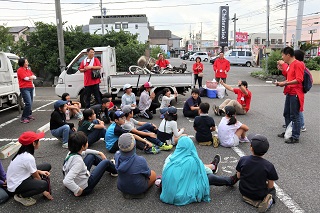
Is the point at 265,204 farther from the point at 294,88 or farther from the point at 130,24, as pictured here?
the point at 130,24

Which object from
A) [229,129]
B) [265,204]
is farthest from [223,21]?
[265,204]

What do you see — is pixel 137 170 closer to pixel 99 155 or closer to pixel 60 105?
pixel 99 155

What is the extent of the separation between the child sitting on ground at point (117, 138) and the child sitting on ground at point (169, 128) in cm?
31

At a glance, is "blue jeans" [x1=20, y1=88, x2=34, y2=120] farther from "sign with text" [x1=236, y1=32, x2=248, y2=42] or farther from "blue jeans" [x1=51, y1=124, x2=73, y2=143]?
"sign with text" [x1=236, y1=32, x2=248, y2=42]

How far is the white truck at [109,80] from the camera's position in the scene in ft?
30.6

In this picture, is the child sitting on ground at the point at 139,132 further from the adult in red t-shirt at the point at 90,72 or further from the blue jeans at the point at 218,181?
the adult in red t-shirt at the point at 90,72

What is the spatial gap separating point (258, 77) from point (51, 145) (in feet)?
51.3

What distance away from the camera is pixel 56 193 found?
380cm

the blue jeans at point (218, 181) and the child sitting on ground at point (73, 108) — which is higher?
the child sitting on ground at point (73, 108)

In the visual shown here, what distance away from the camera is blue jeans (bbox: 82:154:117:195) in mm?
3672

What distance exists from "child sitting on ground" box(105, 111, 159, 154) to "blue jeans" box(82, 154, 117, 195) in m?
1.00

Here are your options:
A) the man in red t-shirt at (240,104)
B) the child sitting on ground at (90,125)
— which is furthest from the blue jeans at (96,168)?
the man in red t-shirt at (240,104)

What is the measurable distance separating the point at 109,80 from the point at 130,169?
251 inches

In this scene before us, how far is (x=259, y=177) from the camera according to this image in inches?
127
